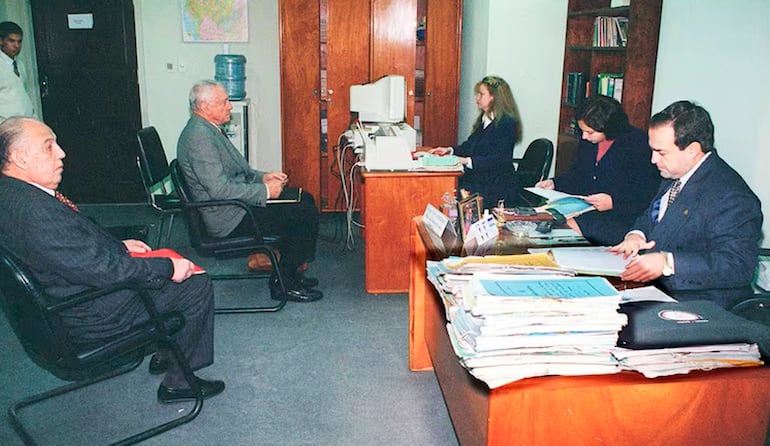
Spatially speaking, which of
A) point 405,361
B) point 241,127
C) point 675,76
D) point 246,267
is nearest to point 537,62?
point 675,76

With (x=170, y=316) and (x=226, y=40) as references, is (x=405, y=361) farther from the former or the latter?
(x=226, y=40)

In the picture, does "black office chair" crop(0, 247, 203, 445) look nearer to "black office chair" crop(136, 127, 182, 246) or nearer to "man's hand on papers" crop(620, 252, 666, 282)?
"black office chair" crop(136, 127, 182, 246)

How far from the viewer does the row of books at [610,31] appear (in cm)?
460

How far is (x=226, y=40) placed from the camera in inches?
227

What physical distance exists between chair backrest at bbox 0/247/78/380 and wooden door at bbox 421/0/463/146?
424 centimetres

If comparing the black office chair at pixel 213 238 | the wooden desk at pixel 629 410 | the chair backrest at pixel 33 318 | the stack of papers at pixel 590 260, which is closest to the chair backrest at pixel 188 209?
the black office chair at pixel 213 238

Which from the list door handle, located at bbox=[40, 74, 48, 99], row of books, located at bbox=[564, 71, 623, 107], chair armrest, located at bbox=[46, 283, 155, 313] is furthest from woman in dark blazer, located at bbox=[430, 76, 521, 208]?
door handle, located at bbox=[40, 74, 48, 99]

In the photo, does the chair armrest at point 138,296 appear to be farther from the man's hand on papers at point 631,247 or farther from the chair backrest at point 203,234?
the man's hand on papers at point 631,247

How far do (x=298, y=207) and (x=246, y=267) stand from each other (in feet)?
2.81

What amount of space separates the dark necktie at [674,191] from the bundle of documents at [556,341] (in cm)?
86

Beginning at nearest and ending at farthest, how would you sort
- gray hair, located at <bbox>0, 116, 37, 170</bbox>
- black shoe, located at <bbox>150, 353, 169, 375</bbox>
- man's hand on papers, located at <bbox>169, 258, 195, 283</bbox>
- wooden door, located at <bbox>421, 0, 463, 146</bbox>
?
gray hair, located at <bbox>0, 116, 37, 170</bbox> → man's hand on papers, located at <bbox>169, 258, 195, 283</bbox> → black shoe, located at <bbox>150, 353, 169, 375</bbox> → wooden door, located at <bbox>421, 0, 463, 146</bbox>

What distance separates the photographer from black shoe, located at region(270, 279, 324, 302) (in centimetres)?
382

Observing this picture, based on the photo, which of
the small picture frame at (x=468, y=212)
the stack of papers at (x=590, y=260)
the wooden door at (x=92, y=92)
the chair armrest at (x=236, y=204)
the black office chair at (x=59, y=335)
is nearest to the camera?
the stack of papers at (x=590, y=260)

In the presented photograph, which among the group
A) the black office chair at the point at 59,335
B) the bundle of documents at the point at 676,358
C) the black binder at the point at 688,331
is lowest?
the black office chair at the point at 59,335
